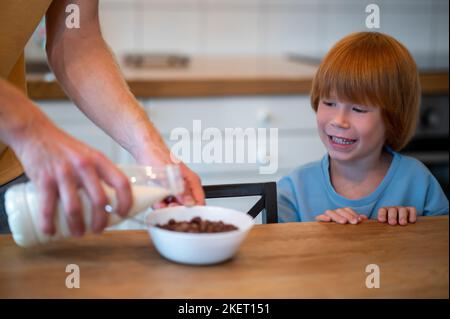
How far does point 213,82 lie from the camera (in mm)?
2033

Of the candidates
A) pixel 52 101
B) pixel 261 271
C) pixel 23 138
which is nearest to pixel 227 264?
pixel 261 271

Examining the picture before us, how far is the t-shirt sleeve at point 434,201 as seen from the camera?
4.26 ft

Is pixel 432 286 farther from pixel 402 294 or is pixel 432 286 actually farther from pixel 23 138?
pixel 23 138

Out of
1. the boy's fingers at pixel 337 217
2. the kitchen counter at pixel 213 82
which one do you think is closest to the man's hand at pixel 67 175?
the boy's fingers at pixel 337 217

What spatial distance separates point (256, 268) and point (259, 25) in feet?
6.83

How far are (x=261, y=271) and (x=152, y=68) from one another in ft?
5.23

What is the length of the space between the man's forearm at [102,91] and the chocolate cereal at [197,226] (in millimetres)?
226

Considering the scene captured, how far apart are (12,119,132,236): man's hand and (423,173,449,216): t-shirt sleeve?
80 centimetres

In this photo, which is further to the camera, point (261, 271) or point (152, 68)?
point (152, 68)

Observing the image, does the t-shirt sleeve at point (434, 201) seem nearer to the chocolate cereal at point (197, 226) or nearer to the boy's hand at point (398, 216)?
the boy's hand at point (398, 216)

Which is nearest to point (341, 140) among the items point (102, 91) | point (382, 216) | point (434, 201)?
point (434, 201)

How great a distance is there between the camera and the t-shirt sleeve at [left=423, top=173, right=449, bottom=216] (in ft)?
4.26

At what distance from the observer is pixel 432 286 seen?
0.74 meters
